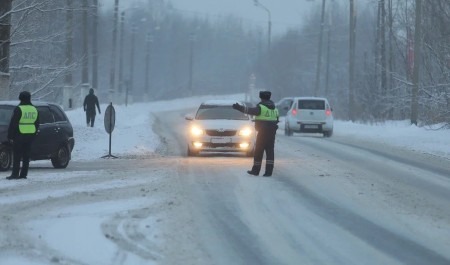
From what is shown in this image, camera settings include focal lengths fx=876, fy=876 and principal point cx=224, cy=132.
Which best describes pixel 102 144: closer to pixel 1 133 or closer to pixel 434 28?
pixel 1 133


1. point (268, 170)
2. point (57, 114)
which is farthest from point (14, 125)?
point (268, 170)

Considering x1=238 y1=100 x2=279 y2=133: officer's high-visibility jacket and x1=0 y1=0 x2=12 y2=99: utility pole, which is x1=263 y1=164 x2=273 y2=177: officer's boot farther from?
x1=0 y1=0 x2=12 y2=99: utility pole

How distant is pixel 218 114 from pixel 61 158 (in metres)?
5.70

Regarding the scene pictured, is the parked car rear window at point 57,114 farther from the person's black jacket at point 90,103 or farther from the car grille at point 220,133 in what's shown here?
the person's black jacket at point 90,103

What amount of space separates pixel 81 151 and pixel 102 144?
237 centimetres

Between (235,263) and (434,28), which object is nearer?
(235,263)

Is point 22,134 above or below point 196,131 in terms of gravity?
above

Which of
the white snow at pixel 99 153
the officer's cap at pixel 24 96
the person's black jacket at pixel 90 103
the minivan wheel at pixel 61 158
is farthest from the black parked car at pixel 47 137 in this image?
the person's black jacket at pixel 90 103

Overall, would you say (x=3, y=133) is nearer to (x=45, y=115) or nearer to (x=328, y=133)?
(x=45, y=115)

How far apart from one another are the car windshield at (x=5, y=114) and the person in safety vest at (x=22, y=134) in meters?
1.88

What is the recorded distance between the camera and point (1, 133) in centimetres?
1809

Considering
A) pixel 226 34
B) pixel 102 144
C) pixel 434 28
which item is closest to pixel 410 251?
pixel 102 144

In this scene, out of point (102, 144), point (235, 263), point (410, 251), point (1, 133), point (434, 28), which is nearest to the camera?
point (235, 263)

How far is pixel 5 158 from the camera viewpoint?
59.5ft
